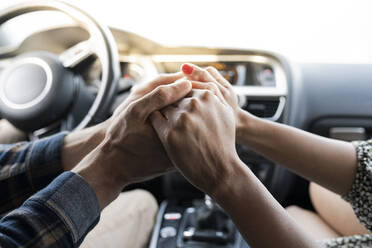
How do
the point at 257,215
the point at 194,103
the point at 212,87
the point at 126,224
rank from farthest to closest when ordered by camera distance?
the point at 126,224 → the point at 212,87 → the point at 194,103 → the point at 257,215

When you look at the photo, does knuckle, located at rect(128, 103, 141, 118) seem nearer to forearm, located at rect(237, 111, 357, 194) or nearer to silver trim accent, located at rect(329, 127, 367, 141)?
forearm, located at rect(237, 111, 357, 194)

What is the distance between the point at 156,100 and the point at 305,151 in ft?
1.13

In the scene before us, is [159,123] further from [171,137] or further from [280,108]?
[280,108]

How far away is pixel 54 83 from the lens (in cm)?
97

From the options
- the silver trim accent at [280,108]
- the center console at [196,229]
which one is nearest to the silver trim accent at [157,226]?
the center console at [196,229]

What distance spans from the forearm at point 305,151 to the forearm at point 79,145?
1.01ft

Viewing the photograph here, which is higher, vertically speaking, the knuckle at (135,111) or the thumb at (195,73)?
the thumb at (195,73)

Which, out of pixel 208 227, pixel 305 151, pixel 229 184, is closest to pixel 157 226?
pixel 208 227

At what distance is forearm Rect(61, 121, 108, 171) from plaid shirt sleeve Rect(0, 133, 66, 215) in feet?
0.05

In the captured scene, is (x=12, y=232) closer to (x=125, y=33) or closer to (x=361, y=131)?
(x=125, y=33)

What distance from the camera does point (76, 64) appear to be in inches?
39.9

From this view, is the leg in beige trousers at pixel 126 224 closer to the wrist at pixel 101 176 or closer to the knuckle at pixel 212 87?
the wrist at pixel 101 176

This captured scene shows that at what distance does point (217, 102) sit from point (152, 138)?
13cm

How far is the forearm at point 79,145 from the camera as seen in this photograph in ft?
2.41
